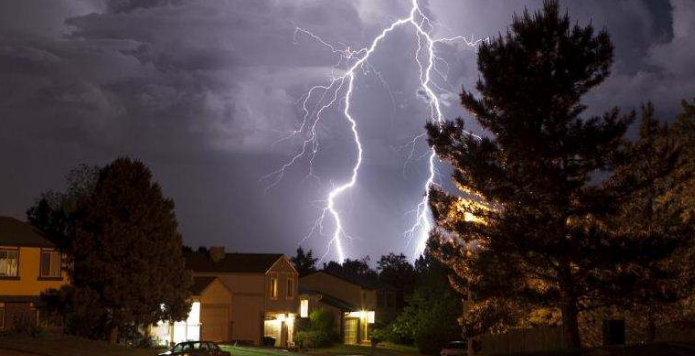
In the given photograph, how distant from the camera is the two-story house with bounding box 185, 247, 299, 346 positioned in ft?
187

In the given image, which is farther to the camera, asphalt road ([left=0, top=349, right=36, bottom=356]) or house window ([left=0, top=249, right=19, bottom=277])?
house window ([left=0, top=249, right=19, bottom=277])

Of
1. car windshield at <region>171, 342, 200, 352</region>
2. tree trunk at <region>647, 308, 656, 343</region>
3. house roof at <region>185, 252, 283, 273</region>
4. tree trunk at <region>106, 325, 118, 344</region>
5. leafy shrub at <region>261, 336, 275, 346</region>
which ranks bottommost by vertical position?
leafy shrub at <region>261, 336, 275, 346</region>

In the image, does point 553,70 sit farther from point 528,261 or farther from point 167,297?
point 167,297

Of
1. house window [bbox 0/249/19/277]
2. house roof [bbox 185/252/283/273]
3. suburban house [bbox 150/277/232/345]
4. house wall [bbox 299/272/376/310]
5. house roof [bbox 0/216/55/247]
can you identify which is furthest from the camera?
house wall [bbox 299/272/376/310]

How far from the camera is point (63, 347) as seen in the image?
32.4 m

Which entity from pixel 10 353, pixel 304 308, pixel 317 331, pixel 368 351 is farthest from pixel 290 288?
pixel 10 353

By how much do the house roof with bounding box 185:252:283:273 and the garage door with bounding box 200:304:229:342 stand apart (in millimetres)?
4211

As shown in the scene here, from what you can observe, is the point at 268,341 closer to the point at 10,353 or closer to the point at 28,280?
the point at 28,280

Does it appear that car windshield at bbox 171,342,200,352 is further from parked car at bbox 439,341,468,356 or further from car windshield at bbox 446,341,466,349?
car windshield at bbox 446,341,466,349

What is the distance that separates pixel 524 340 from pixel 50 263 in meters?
24.0

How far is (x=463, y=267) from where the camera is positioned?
92.7ft

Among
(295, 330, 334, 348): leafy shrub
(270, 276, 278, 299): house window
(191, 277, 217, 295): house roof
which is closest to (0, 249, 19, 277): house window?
(191, 277, 217, 295): house roof

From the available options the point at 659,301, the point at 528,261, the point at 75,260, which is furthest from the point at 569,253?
the point at 75,260

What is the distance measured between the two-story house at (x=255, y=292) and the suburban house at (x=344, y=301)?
353 centimetres
